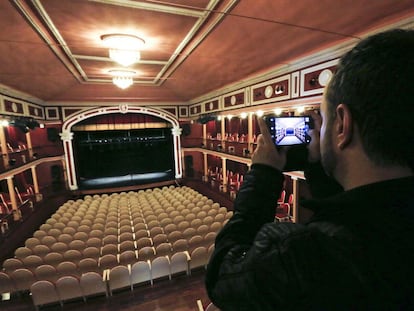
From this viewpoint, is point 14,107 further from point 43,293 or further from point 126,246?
point 43,293

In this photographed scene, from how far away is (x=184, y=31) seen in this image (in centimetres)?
551

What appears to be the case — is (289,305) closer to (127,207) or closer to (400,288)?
(400,288)

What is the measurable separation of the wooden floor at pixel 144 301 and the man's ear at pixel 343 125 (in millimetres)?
5456

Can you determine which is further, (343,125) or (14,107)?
(14,107)

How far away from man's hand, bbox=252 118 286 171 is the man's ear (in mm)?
256

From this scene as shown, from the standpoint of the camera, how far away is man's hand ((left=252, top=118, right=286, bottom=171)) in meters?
0.85

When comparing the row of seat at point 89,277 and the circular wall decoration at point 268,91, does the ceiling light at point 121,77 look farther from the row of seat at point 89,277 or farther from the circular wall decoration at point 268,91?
the row of seat at point 89,277

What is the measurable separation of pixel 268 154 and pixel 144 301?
5706mm

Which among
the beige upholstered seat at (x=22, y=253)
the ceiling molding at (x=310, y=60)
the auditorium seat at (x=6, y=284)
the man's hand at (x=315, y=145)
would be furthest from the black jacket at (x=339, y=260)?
the beige upholstered seat at (x=22, y=253)

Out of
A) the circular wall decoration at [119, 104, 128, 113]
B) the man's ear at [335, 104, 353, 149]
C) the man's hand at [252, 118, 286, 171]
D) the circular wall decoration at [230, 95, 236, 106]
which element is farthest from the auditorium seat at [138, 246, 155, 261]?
→ the circular wall decoration at [119, 104, 128, 113]

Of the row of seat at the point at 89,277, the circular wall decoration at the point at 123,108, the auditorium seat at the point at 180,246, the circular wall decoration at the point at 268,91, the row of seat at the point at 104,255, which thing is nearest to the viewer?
the row of seat at the point at 89,277

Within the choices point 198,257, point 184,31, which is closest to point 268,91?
point 184,31

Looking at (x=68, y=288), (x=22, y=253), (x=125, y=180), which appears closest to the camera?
(x=68, y=288)

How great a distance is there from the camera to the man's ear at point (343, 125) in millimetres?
590
